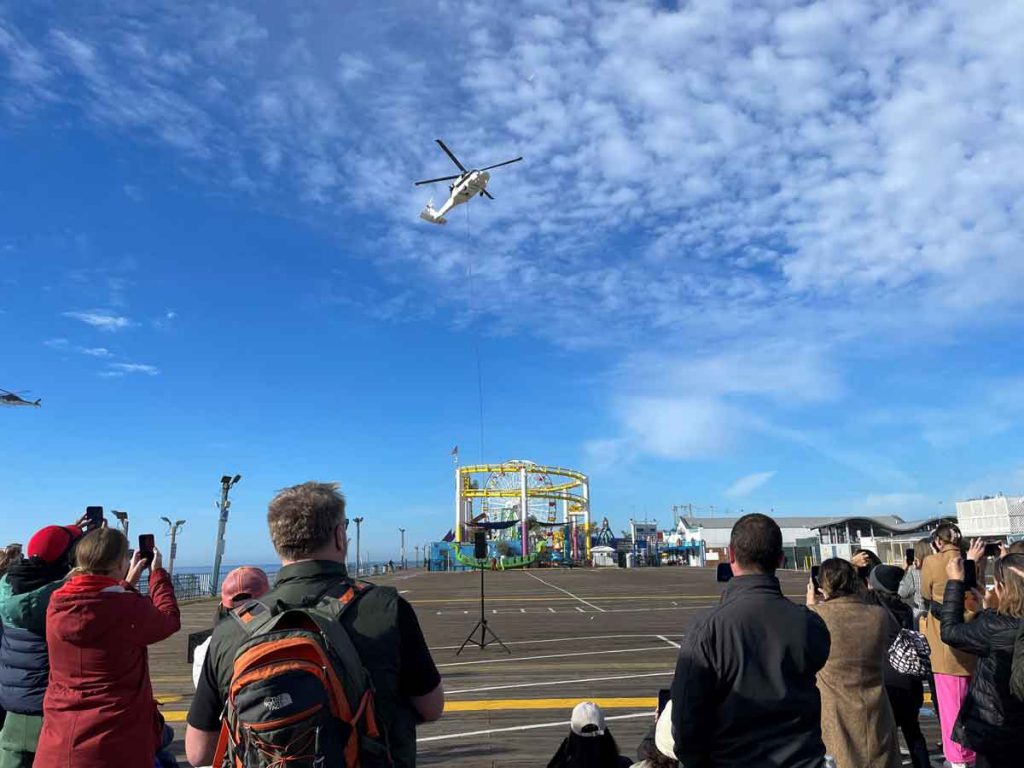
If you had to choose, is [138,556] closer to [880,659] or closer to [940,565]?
[880,659]

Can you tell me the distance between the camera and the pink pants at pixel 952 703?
498cm

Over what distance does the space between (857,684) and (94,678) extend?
4.09 meters

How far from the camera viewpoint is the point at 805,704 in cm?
274

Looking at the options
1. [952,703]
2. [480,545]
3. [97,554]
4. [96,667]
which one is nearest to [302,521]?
[97,554]

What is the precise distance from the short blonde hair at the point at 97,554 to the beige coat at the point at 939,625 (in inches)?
200

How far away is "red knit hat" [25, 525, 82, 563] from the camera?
3.71m

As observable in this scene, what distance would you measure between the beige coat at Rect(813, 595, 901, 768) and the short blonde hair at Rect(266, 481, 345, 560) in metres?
3.02

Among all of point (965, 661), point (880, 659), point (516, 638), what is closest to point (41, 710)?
point (880, 659)

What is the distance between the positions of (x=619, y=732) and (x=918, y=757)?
9.29 ft

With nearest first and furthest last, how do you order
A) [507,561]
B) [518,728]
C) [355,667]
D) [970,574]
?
[355,667] < [970,574] < [518,728] < [507,561]

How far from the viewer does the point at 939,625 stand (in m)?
4.76

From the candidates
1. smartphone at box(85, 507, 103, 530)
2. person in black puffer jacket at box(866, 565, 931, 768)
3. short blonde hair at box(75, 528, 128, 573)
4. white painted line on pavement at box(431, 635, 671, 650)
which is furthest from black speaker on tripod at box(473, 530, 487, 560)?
short blonde hair at box(75, 528, 128, 573)

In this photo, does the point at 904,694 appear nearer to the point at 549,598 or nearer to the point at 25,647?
the point at 25,647

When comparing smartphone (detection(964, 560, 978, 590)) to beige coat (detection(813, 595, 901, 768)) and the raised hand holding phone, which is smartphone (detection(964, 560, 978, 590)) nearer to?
beige coat (detection(813, 595, 901, 768))
